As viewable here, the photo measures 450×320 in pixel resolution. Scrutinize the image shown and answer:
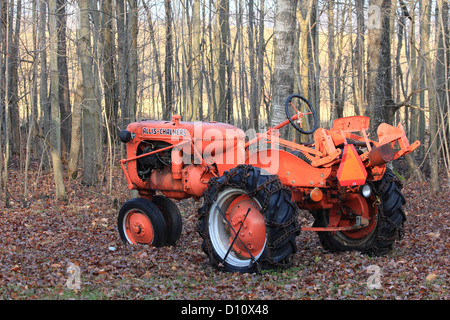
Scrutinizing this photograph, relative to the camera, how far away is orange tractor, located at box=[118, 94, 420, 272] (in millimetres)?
5652

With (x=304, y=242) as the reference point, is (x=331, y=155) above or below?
above

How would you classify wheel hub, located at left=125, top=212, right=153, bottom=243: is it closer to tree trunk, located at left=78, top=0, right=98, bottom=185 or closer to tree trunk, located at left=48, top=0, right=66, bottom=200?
tree trunk, located at left=48, top=0, right=66, bottom=200

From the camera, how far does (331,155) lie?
5.78 metres

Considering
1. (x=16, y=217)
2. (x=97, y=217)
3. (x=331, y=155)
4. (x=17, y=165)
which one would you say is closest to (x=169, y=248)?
(x=331, y=155)

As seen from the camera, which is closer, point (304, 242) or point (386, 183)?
point (386, 183)

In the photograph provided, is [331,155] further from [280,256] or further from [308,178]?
[280,256]

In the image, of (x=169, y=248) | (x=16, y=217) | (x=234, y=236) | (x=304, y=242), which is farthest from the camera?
(x=16, y=217)

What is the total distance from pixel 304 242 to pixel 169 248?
203 cm

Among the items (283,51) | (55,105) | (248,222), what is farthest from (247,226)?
(55,105)

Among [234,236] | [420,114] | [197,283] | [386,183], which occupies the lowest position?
[197,283]

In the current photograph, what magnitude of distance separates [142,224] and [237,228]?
185 cm

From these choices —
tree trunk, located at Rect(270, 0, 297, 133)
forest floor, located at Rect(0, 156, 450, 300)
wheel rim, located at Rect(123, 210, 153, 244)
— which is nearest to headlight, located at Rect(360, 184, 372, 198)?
Result: forest floor, located at Rect(0, 156, 450, 300)

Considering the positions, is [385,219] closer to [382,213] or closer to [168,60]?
[382,213]

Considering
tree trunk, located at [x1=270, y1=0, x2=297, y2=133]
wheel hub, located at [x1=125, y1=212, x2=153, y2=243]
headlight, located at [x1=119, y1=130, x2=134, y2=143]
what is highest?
tree trunk, located at [x1=270, y1=0, x2=297, y2=133]
